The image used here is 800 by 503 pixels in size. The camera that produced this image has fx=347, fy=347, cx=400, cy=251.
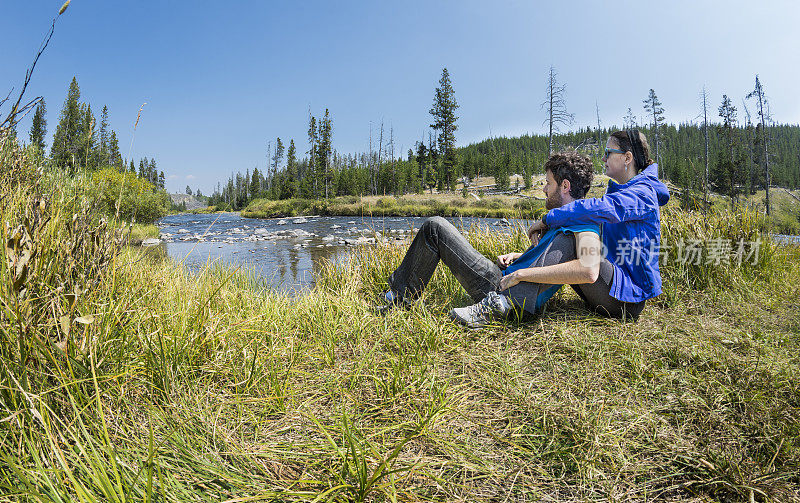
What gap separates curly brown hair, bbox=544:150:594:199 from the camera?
7.32ft

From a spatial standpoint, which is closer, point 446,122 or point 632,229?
point 632,229

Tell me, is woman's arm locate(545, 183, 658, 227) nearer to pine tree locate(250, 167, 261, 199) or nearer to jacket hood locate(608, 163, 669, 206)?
jacket hood locate(608, 163, 669, 206)

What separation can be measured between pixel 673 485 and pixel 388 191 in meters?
53.2

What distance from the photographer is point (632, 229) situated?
84.4 inches

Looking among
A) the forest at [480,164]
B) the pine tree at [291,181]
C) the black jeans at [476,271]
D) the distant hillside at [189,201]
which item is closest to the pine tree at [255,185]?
the forest at [480,164]

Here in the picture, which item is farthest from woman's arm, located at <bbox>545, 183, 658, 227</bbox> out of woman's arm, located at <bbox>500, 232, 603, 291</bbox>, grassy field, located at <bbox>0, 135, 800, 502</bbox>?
grassy field, located at <bbox>0, 135, 800, 502</bbox>

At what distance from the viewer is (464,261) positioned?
2.45 meters

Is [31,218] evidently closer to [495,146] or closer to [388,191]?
[388,191]

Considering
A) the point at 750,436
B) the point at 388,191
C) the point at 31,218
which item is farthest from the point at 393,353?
the point at 388,191

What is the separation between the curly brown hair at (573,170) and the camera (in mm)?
2232

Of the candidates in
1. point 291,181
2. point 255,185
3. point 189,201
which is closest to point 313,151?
point 291,181

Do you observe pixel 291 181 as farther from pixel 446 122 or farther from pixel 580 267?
pixel 580 267

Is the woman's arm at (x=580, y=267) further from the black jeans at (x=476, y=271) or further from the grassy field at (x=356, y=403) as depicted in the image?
the grassy field at (x=356, y=403)

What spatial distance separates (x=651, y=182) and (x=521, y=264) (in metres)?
0.94
